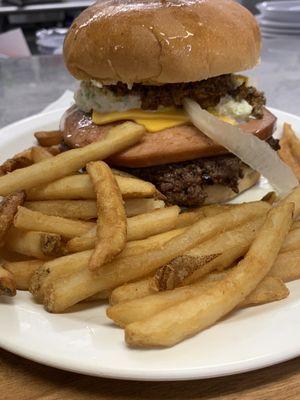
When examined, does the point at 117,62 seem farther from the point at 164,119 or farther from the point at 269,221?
the point at 269,221

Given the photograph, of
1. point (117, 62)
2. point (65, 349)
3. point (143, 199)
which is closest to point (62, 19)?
point (117, 62)

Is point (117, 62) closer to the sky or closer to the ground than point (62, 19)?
closer to the sky

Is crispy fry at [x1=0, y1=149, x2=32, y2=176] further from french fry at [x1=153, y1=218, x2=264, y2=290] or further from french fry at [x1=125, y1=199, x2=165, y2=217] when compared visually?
french fry at [x1=153, y1=218, x2=264, y2=290]

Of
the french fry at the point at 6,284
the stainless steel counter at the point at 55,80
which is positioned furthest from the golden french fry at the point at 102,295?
the stainless steel counter at the point at 55,80

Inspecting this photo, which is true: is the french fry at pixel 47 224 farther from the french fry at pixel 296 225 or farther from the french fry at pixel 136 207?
the french fry at pixel 296 225

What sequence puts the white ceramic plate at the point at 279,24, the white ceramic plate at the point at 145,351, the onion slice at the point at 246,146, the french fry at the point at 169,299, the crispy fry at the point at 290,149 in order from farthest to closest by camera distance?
the white ceramic plate at the point at 279,24 → the crispy fry at the point at 290,149 → the onion slice at the point at 246,146 → the french fry at the point at 169,299 → the white ceramic plate at the point at 145,351

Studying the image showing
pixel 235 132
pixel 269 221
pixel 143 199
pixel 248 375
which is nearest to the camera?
pixel 248 375

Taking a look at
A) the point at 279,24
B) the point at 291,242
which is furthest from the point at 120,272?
the point at 279,24

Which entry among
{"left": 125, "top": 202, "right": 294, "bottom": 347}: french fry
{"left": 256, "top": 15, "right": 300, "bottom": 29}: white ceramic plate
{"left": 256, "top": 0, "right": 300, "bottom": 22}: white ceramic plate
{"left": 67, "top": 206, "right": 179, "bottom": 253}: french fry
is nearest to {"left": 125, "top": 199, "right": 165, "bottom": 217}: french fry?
{"left": 67, "top": 206, "right": 179, "bottom": 253}: french fry
